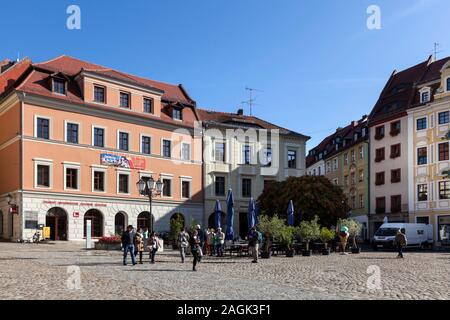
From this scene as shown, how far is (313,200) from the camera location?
125 feet

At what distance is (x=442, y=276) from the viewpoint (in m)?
16.5

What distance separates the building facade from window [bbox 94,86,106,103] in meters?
10.2

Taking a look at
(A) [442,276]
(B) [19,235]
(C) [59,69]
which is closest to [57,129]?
(C) [59,69]

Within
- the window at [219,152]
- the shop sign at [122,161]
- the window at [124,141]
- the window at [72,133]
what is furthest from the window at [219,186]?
the window at [72,133]

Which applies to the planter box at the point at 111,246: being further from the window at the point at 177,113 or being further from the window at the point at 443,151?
the window at the point at 443,151

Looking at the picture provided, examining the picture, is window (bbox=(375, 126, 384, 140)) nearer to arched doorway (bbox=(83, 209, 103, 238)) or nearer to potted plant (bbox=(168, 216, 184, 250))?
potted plant (bbox=(168, 216, 184, 250))

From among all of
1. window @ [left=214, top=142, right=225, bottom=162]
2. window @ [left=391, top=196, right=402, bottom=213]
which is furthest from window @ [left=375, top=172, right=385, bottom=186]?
window @ [left=214, top=142, right=225, bottom=162]

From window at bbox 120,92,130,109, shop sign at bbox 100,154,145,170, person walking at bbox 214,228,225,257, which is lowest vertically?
person walking at bbox 214,228,225,257

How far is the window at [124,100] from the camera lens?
1718 inches

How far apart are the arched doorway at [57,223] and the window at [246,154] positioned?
60.2 ft

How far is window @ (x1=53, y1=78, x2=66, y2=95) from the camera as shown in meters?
40.2

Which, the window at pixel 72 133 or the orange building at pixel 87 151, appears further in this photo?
the window at pixel 72 133

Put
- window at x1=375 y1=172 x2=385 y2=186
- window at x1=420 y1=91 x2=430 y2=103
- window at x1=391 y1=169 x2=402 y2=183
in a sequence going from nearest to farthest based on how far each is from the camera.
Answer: window at x1=420 y1=91 x2=430 y2=103 → window at x1=391 y1=169 x2=402 y2=183 → window at x1=375 y1=172 x2=385 y2=186

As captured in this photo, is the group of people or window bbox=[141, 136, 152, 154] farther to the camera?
window bbox=[141, 136, 152, 154]
